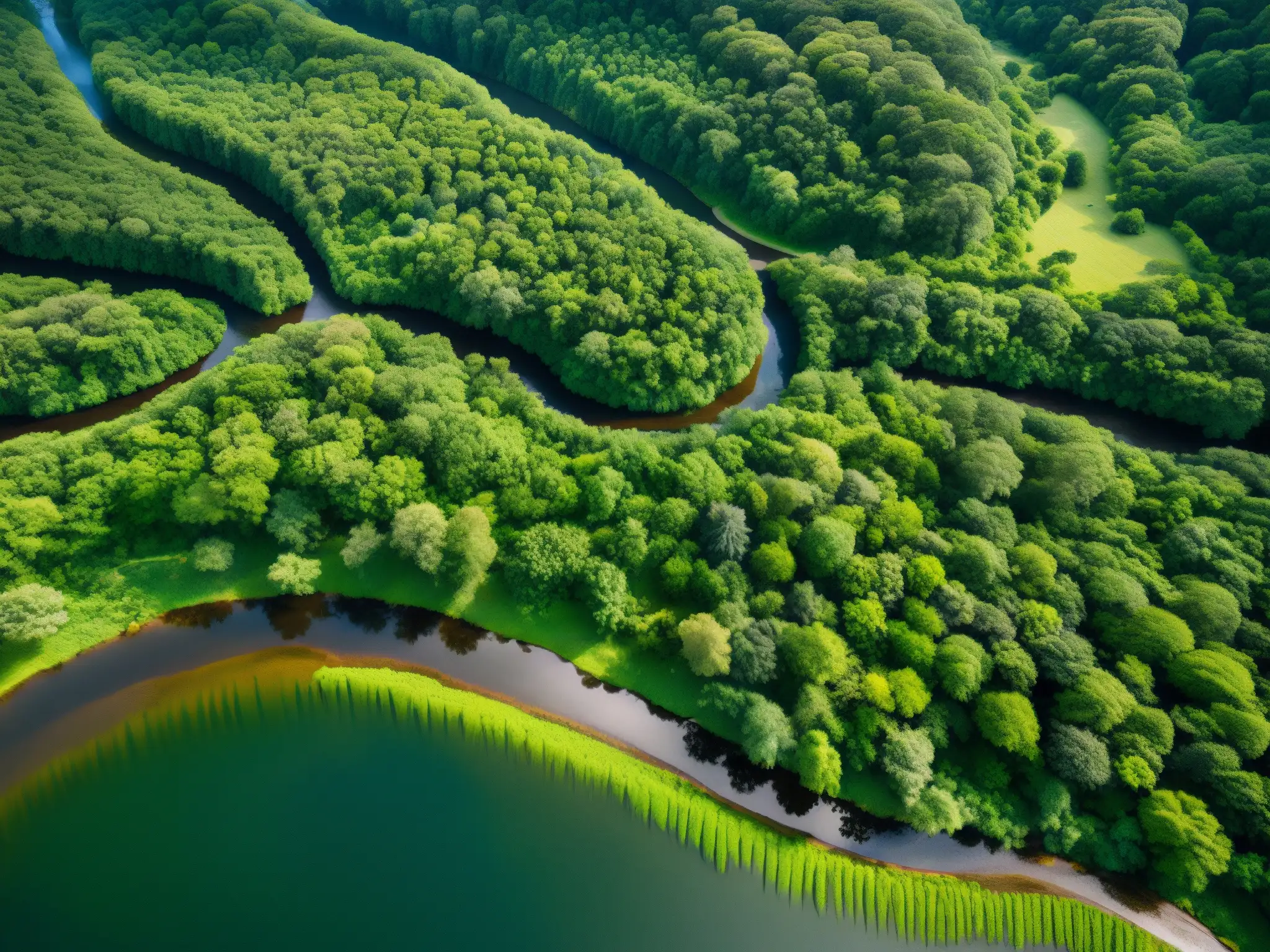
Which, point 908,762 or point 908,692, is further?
point 908,692

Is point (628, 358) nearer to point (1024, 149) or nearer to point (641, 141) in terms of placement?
point (641, 141)

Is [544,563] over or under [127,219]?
→ under

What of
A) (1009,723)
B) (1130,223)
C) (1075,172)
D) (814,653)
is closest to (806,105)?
(1075,172)

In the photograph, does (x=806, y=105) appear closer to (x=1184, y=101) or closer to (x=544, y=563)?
(x=1184, y=101)

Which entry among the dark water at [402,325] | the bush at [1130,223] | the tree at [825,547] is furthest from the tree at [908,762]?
the bush at [1130,223]

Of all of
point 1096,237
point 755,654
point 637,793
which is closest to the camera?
point 637,793

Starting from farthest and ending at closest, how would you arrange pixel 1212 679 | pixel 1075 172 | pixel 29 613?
pixel 1075 172 → pixel 1212 679 → pixel 29 613
